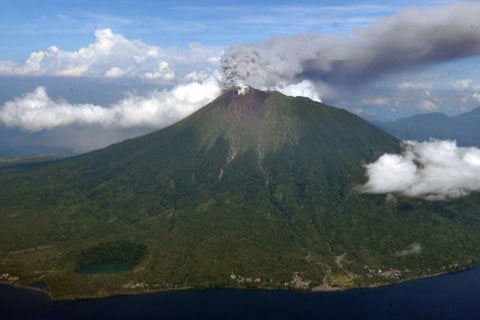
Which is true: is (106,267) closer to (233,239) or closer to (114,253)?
Answer: (114,253)

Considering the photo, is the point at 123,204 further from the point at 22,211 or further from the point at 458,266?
the point at 458,266

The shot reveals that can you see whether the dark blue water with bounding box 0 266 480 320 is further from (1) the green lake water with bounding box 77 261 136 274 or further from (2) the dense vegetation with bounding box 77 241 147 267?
(2) the dense vegetation with bounding box 77 241 147 267

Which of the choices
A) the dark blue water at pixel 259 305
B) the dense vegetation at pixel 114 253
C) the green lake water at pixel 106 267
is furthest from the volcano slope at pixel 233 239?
the dark blue water at pixel 259 305

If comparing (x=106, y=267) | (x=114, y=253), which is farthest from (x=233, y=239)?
(x=106, y=267)

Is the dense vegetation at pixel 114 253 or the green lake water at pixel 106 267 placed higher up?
the dense vegetation at pixel 114 253

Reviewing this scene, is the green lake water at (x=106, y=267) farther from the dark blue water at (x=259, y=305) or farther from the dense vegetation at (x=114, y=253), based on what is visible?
the dark blue water at (x=259, y=305)

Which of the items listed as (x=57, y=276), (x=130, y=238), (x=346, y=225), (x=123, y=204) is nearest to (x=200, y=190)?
(x=123, y=204)

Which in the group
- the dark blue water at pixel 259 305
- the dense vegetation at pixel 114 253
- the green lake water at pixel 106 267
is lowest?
the dark blue water at pixel 259 305
